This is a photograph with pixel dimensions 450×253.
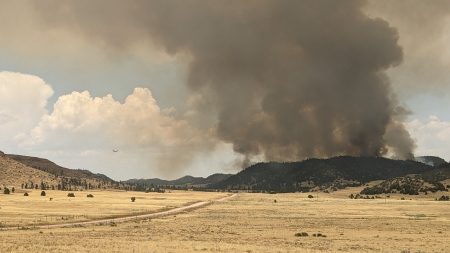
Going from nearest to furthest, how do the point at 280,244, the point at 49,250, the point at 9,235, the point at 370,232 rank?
the point at 49,250
the point at 280,244
the point at 9,235
the point at 370,232

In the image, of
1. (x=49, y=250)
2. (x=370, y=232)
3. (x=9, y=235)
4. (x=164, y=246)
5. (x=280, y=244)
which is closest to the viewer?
(x=49, y=250)

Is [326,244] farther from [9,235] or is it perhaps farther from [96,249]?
[9,235]

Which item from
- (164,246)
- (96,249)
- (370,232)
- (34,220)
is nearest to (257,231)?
(370,232)

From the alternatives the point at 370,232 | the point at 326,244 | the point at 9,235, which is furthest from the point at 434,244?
the point at 9,235

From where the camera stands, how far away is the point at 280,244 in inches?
2046

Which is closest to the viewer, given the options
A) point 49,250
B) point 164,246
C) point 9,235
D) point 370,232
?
point 49,250

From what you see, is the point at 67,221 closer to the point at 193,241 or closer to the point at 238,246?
the point at 193,241

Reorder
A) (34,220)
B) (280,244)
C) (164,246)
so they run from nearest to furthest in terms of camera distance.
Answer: (164,246) → (280,244) → (34,220)

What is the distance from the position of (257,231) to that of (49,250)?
33.4 m

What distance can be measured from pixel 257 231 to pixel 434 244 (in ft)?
81.4

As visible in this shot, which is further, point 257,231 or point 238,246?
point 257,231

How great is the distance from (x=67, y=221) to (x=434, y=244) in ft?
193

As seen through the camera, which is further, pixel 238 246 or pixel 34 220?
pixel 34 220

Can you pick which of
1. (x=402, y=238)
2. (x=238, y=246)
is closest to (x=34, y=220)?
(x=238, y=246)
